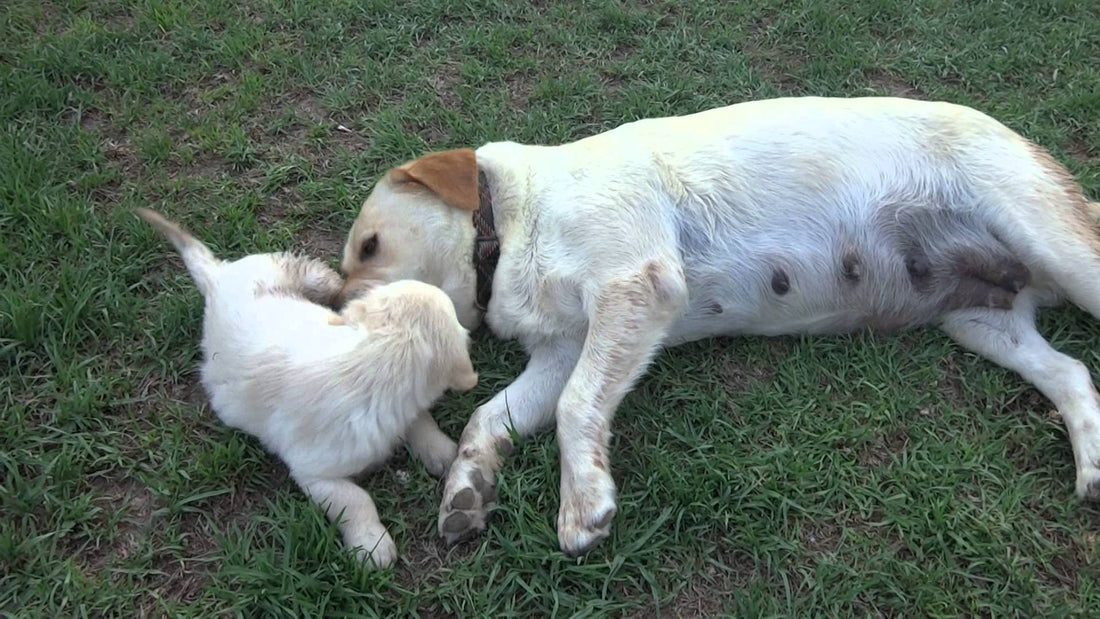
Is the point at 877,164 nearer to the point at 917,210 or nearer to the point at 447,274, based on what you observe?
the point at 917,210

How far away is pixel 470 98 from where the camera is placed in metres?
4.98

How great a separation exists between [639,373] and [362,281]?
4.21 ft

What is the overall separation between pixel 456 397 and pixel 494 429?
1.11 feet

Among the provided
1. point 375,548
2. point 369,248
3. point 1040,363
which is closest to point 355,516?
point 375,548

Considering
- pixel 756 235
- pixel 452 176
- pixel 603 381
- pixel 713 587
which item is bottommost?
pixel 713 587

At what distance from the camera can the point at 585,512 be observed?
9.19 feet

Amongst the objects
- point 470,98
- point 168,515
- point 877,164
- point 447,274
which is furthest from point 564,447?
point 470,98

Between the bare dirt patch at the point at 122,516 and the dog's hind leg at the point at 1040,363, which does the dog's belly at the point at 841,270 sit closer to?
the dog's hind leg at the point at 1040,363

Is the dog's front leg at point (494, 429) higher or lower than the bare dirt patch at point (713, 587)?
higher

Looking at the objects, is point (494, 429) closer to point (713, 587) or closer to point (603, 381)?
point (603, 381)

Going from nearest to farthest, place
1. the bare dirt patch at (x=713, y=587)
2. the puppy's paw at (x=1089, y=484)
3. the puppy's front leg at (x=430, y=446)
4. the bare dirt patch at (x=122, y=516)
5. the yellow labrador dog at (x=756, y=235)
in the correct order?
1. the bare dirt patch at (x=713, y=587)
2. the bare dirt patch at (x=122, y=516)
3. the puppy's paw at (x=1089, y=484)
4. the puppy's front leg at (x=430, y=446)
5. the yellow labrador dog at (x=756, y=235)

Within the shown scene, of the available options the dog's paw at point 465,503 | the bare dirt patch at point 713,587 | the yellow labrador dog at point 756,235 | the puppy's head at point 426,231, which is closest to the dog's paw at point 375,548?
the dog's paw at point 465,503

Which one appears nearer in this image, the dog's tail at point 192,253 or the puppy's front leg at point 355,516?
the puppy's front leg at point 355,516

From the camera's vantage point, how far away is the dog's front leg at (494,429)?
2863mm
